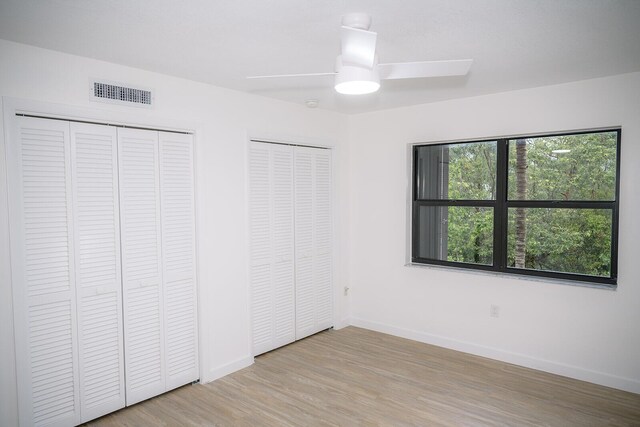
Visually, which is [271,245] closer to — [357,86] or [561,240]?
[357,86]

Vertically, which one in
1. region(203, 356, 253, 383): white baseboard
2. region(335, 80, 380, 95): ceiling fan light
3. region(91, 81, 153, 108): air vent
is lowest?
region(203, 356, 253, 383): white baseboard

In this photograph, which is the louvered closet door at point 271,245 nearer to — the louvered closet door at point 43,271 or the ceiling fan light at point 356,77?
the louvered closet door at point 43,271

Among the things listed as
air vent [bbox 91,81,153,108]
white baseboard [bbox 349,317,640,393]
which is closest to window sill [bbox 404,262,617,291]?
white baseboard [bbox 349,317,640,393]

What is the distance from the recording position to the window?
11.1 ft

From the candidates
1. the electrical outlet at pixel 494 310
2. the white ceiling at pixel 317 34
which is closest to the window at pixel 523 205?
the electrical outlet at pixel 494 310

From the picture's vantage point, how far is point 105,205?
9.32 ft

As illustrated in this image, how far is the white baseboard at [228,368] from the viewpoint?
346cm

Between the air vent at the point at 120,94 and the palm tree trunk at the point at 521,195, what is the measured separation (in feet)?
10.7

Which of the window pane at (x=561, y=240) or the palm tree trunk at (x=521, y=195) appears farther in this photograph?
the palm tree trunk at (x=521, y=195)

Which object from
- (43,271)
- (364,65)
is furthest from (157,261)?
(364,65)

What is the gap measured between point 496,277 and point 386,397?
1599 millimetres

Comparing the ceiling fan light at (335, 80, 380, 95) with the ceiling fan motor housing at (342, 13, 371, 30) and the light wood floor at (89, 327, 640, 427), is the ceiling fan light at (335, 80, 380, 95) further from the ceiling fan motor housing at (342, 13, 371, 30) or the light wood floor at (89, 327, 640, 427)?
the light wood floor at (89, 327, 640, 427)

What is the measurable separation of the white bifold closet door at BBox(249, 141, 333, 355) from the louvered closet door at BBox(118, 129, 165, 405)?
932 millimetres

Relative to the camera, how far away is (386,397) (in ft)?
10.3
